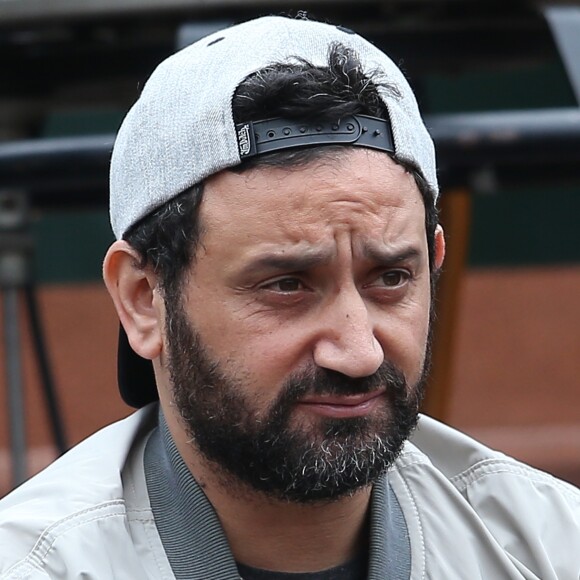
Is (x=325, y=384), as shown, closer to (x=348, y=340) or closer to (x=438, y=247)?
(x=348, y=340)

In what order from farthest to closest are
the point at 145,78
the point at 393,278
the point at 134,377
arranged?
the point at 145,78, the point at 134,377, the point at 393,278

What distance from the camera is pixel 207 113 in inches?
70.2

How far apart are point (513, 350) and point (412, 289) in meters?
6.39

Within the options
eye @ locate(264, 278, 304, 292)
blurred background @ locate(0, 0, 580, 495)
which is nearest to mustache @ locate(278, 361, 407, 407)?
eye @ locate(264, 278, 304, 292)

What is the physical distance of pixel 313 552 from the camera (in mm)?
→ 1829

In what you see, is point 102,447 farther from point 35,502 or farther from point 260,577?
point 260,577

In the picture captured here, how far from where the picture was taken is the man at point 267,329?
1709mm

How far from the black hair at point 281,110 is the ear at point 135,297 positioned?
0.13ft

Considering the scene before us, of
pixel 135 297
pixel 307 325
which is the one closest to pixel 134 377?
pixel 135 297

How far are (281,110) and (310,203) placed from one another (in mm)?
139

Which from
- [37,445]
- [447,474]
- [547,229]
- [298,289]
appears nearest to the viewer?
[298,289]

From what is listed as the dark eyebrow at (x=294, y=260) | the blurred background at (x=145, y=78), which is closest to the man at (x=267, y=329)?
the dark eyebrow at (x=294, y=260)

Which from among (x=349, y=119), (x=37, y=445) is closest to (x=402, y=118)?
(x=349, y=119)

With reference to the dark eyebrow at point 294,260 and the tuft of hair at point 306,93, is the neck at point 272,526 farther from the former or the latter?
the tuft of hair at point 306,93
